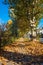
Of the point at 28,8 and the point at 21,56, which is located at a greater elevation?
the point at 28,8

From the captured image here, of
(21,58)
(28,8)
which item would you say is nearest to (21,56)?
(21,58)

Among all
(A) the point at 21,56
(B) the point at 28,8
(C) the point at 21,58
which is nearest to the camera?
(C) the point at 21,58

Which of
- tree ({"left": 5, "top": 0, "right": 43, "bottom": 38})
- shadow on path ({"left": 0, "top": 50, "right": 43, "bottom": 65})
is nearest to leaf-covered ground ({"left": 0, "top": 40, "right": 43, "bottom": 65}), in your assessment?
shadow on path ({"left": 0, "top": 50, "right": 43, "bottom": 65})

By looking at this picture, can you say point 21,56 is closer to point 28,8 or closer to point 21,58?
point 21,58

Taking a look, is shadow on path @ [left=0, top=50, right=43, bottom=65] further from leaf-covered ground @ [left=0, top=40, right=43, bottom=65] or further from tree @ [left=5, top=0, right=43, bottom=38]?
tree @ [left=5, top=0, right=43, bottom=38]

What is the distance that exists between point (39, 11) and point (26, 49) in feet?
13.2

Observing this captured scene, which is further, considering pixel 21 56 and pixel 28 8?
pixel 28 8

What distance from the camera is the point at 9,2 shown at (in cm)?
1457

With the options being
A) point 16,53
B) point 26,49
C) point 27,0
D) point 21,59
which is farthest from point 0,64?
point 27,0

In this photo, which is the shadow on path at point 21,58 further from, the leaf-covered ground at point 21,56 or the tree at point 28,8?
the tree at point 28,8

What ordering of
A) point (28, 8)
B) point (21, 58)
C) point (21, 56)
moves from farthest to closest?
point (28, 8) → point (21, 56) → point (21, 58)

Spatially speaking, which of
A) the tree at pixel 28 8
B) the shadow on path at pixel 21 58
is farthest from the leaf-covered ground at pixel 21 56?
the tree at pixel 28 8

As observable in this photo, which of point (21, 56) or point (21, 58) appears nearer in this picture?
point (21, 58)

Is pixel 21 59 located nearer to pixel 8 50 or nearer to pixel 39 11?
pixel 8 50
